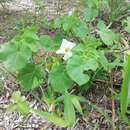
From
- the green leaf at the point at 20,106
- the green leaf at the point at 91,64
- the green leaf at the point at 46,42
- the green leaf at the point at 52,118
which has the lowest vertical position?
the green leaf at the point at 52,118

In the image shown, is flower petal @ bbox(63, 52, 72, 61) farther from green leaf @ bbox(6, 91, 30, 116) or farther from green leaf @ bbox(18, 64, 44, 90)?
green leaf @ bbox(6, 91, 30, 116)

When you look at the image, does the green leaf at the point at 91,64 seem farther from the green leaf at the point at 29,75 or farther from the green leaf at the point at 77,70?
the green leaf at the point at 29,75

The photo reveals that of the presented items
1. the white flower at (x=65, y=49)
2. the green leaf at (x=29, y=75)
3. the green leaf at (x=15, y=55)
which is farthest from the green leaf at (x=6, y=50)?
the white flower at (x=65, y=49)

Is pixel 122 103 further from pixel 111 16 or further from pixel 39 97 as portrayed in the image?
pixel 111 16

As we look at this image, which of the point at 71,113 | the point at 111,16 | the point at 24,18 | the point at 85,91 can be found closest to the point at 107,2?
the point at 111,16

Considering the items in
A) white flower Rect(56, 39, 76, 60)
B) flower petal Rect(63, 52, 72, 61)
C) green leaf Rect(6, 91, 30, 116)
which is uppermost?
white flower Rect(56, 39, 76, 60)

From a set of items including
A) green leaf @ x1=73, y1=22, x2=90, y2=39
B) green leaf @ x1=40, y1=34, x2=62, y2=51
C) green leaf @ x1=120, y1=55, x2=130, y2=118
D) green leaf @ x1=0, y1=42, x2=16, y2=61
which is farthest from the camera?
green leaf @ x1=73, y1=22, x2=90, y2=39

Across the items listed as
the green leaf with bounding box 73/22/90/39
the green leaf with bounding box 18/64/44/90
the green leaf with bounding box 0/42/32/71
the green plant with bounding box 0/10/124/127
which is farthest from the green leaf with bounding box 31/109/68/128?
the green leaf with bounding box 73/22/90/39
